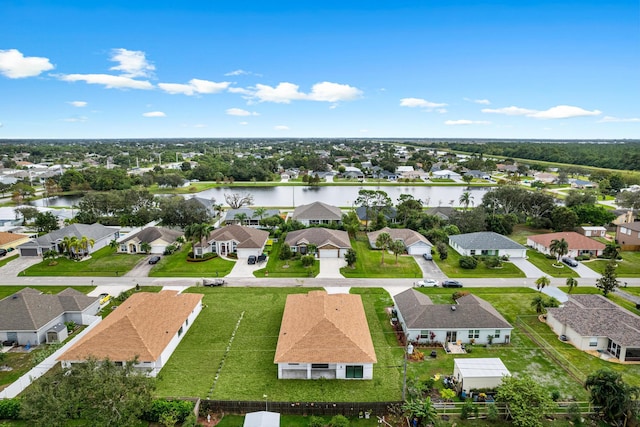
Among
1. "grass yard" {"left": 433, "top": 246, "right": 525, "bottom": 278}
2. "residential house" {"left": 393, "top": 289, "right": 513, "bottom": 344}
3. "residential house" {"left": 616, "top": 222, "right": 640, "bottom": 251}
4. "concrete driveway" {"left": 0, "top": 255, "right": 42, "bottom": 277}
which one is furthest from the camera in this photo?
"residential house" {"left": 616, "top": 222, "right": 640, "bottom": 251}

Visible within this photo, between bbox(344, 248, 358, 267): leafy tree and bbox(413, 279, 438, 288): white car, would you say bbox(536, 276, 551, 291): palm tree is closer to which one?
bbox(413, 279, 438, 288): white car

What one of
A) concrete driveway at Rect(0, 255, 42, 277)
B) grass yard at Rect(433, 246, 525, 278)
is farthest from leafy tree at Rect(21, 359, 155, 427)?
grass yard at Rect(433, 246, 525, 278)

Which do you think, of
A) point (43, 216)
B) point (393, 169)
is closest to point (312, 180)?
point (393, 169)

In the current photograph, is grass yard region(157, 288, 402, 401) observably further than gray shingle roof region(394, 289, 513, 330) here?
No

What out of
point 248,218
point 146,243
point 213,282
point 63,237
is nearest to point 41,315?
point 213,282

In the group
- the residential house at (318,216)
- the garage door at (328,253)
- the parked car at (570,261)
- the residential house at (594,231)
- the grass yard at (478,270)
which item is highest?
the residential house at (318,216)

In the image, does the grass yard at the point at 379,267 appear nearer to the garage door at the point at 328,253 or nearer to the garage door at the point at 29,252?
the garage door at the point at 328,253

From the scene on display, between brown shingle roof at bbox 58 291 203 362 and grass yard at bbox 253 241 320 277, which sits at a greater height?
brown shingle roof at bbox 58 291 203 362

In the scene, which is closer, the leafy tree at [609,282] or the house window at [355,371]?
the house window at [355,371]

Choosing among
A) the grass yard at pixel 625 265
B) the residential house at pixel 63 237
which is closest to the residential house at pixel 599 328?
the grass yard at pixel 625 265
